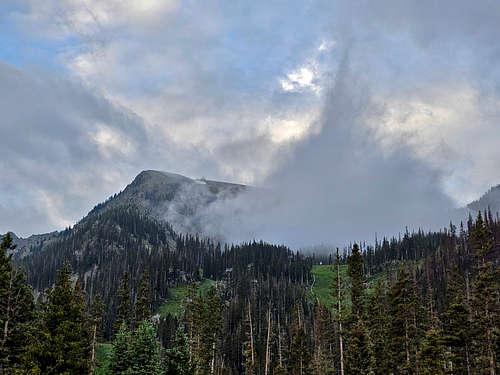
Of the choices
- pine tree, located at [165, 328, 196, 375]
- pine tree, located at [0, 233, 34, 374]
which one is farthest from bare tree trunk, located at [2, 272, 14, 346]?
pine tree, located at [165, 328, 196, 375]

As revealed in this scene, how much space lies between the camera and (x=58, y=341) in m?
31.0

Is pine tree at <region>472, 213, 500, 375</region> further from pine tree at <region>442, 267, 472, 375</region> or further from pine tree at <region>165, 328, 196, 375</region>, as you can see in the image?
pine tree at <region>165, 328, 196, 375</region>

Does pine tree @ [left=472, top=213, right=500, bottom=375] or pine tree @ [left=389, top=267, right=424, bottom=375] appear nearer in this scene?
pine tree @ [left=472, top=213, right=500, bottom=375]

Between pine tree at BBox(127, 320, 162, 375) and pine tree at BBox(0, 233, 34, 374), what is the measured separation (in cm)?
976

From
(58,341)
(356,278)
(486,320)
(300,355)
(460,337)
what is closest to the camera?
(58,341)

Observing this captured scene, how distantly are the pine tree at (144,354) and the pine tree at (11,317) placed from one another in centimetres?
976

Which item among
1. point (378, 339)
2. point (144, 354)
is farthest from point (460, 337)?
point (144, 354)

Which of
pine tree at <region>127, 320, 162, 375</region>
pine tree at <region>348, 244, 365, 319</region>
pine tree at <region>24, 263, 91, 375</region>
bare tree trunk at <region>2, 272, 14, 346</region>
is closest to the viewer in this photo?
pine tree at <region>24, 263, 91, 375</region>

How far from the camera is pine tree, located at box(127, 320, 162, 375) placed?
128ft

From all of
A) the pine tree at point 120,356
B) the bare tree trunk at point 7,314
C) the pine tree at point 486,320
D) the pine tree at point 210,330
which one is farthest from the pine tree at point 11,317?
the pine tree at point 486,320

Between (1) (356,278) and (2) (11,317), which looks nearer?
(2) (11,317)

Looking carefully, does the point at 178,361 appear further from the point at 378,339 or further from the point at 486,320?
the point at 378,339

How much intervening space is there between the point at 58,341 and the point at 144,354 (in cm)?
1044

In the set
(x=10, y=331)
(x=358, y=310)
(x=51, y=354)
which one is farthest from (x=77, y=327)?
(x=358, y=310)
